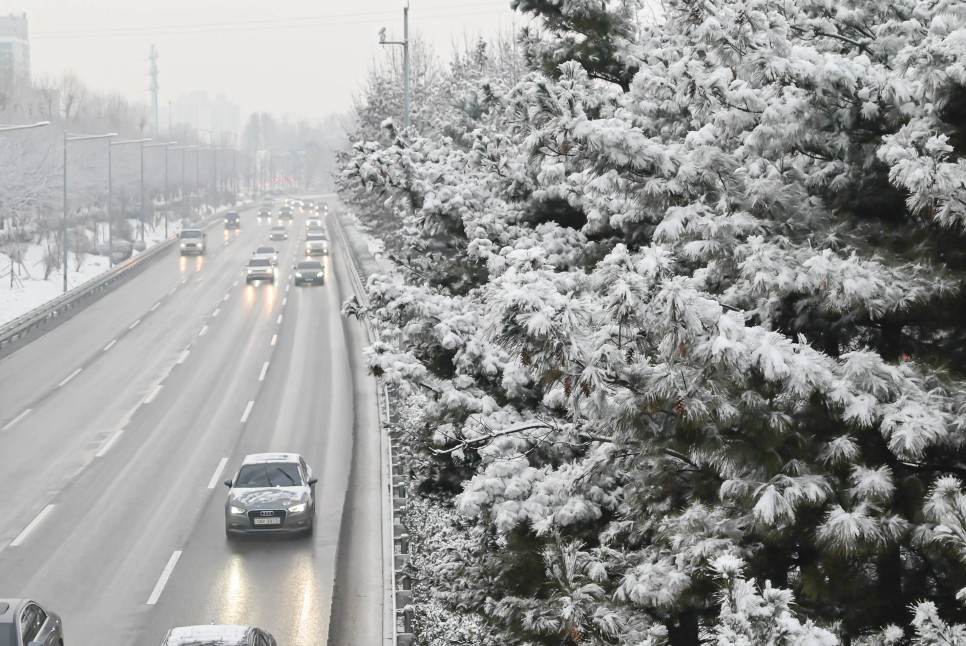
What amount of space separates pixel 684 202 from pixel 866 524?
272cm

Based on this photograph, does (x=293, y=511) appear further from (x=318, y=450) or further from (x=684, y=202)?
(x=684, y=202)

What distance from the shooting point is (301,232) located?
97750mm

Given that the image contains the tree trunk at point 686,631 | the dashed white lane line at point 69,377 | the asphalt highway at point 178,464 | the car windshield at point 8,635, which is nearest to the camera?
the tree trunk at point 686,631

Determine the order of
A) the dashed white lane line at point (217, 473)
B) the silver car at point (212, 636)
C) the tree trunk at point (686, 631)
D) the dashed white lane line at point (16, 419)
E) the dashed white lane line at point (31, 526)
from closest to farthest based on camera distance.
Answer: the tree trunk at point (686, 631) → the silver car at point (212, 636) → the dashed white lane line at point (31, 526) → the dashed white lane line at point (217, 473) → the dashed white lane line at point (16, 419)

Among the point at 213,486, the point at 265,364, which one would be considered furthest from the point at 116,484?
the point at 265,364

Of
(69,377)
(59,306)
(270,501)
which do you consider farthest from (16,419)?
(59,306)

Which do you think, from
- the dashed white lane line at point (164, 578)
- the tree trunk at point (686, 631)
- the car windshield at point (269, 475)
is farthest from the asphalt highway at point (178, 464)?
the tree trunk at point (686, 631)

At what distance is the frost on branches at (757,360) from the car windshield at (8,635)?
220 inches

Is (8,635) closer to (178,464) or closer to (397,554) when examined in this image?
(397,554)

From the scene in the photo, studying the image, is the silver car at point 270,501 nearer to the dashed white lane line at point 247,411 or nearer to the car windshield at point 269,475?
the car windshield at point 269,475

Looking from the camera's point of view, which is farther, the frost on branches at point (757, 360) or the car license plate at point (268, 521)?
the car license plate at point (268, 521)

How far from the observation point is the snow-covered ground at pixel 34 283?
177 feet

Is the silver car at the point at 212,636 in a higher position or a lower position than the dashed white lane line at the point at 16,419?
higher

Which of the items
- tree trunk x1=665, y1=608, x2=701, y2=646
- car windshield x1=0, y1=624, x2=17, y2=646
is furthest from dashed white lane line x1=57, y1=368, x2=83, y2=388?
tree trunk x1=665, y1=608, x2=701, y2=646
